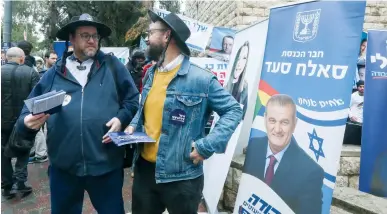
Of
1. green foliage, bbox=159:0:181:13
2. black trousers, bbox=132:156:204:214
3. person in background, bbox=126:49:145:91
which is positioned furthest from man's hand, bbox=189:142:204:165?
green foliage, bbox=159:0:181:13

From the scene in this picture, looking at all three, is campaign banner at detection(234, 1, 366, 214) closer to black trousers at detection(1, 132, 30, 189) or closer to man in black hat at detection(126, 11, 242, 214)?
man in black hat at detection(126, 11, 242, 214)

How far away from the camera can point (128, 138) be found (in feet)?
7.21

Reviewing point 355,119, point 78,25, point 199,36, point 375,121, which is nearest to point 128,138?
point 78,25

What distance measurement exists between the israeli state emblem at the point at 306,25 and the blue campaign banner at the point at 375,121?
961 millimetres

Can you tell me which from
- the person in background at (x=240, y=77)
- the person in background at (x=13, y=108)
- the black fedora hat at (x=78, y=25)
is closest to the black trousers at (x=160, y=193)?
the black fedora hat at (x=78, y=25)

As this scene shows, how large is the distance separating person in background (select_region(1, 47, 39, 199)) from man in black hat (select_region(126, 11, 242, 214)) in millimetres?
2791

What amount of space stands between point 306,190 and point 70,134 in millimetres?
1548

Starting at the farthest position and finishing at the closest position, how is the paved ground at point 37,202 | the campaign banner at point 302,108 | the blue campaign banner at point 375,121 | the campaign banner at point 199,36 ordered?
the campaign banner at point 199,36 → the paved ground at point 37,202 → the blue campaign banner at point 375,121 → the campaign banner at point 302,108

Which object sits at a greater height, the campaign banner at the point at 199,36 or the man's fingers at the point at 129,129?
the campaign banner at the point at 199,36

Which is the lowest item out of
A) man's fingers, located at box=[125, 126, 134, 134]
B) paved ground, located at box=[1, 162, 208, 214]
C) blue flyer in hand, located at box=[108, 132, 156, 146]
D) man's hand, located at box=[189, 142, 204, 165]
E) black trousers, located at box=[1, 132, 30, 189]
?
paved ground, located at box=[1, 162, 208, 214]

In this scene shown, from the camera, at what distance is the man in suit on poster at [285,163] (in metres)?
2.16

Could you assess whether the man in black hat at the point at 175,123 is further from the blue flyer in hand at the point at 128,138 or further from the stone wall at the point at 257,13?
the stone wall at the point at 257,13

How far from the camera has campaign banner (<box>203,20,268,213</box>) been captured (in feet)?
10.8

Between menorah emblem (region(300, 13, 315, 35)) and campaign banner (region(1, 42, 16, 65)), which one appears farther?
campaign banner (region(1, 42, 16, 65))
